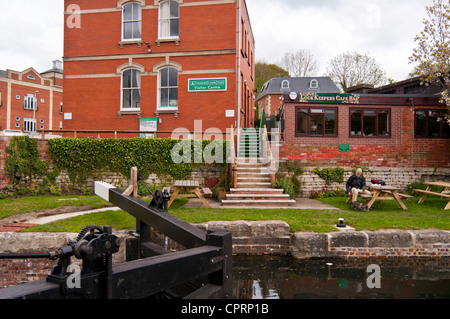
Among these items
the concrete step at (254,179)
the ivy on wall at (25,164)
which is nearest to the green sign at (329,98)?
the concrete step at (254,179)

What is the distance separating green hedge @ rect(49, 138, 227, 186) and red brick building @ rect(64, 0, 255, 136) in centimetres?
294

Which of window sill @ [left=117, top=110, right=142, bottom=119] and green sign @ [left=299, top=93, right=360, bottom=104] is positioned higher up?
green sign @ [left=299, top=93, right=360, bottom=104]

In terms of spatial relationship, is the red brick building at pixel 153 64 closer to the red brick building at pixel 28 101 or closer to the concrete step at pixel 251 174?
the concrete step at pixel 251 174

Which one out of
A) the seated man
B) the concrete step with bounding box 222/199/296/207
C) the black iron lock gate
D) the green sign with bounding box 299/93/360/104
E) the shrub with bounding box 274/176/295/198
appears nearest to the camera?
the black iron lock gate

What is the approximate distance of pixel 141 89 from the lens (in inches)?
631

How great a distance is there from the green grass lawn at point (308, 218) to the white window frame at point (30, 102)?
51.8 meters

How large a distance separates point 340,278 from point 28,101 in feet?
Answer: 190

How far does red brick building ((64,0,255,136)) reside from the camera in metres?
15.4

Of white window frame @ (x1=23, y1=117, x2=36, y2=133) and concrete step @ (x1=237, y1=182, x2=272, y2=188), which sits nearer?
concrete step @ (x1=237, y1=182, x2=272, y2=188)

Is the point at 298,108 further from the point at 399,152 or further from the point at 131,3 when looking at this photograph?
the point at 131,3

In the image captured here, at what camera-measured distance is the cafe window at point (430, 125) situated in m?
13.7

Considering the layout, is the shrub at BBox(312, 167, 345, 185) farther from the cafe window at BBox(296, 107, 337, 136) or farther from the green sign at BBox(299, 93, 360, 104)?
the green sign at BBox(299, 93, 360, 104)

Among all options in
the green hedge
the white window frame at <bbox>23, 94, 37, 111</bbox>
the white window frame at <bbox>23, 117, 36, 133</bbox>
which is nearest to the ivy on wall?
the green hedge
